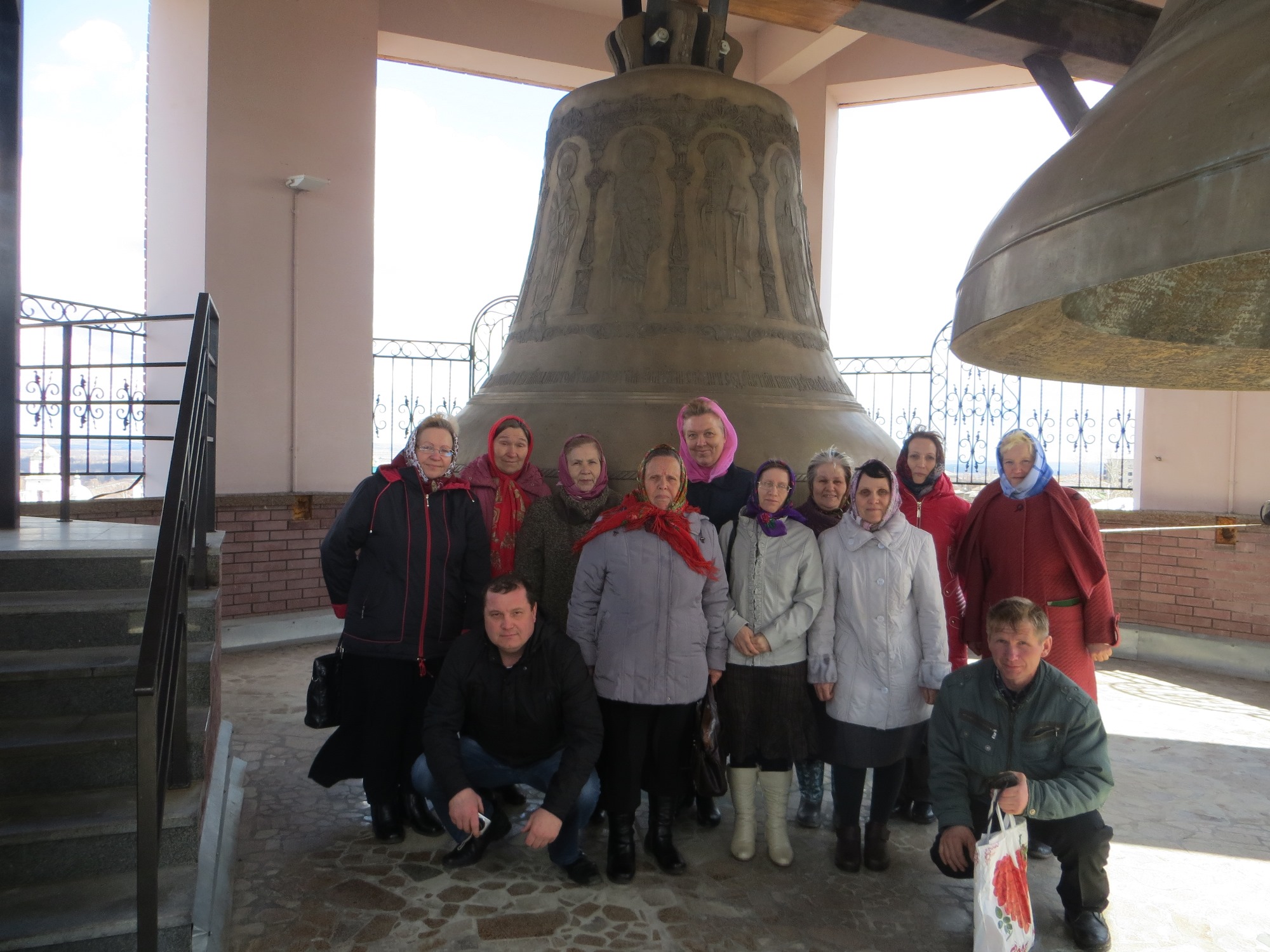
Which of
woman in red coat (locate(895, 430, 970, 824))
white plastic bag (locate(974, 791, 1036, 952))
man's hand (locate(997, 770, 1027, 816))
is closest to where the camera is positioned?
white plastic bag (locate(974, 791, 1036, 952))

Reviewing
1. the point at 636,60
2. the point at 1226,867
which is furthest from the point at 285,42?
the point at 1226,867

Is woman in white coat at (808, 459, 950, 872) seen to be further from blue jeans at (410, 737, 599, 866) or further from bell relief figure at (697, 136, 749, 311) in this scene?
bell relief figure at (697, 136, 749, 311)

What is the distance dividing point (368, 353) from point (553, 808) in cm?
429

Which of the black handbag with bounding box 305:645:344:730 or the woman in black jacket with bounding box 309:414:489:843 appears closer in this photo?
the woman in black jacket with bounding box 309:414:489:843

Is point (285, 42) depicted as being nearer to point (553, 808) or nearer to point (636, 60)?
point (636, 60)

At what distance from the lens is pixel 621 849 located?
111 inches

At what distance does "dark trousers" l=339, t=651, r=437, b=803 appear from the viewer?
9.91 feet

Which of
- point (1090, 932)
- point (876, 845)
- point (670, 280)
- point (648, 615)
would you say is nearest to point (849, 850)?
point (876, 845)

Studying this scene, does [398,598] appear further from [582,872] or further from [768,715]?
[768,715]

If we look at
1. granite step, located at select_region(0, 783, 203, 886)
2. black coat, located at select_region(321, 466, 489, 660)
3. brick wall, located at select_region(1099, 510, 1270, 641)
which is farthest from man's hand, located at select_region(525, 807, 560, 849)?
brick wall, located at select_region(1099, 510, 1270, 641)

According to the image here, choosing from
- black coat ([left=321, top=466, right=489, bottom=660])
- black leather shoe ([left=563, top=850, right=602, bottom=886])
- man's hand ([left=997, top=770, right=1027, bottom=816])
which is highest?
black coat ([left=321, top=466, right=489, bottom=660])

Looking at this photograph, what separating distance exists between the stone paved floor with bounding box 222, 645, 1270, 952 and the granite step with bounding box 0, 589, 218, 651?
768 mm

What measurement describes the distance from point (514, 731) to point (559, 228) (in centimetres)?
191

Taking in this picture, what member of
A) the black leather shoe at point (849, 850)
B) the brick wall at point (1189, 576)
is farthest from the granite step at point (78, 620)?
the brick wall at point (1189, 576)
